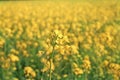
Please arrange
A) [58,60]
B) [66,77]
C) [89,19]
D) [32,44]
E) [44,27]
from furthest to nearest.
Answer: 1. [89,19]
2. [44,27]
3. [32,44]
4. [58,60]
5. [66,77]

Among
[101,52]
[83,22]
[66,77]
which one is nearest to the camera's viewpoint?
[66,77]

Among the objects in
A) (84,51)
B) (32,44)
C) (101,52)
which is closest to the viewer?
(101,52)

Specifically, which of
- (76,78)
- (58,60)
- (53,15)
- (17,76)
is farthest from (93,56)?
(53,15)

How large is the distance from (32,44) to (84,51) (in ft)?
4.73

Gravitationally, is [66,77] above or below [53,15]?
below

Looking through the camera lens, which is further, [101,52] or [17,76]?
[101,52]

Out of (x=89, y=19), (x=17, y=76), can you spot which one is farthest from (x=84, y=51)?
(x=89, y=19)

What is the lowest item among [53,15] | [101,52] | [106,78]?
[106,78]

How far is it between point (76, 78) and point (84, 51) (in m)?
2.92

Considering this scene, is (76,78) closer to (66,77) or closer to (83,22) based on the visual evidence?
(66,77)

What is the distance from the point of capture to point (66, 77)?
709 cm

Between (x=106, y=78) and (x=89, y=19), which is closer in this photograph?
(x=106, y=78)

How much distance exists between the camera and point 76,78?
6395 millimetres

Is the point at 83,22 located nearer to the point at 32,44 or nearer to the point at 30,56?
the point at 32,44
